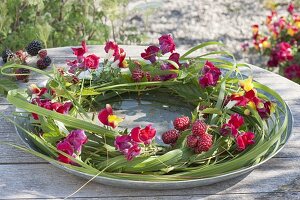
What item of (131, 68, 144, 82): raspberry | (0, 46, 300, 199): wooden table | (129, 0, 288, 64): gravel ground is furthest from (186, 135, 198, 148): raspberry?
(129, 0, 288, 64): gravel ground

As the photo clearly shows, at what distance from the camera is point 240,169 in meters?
1.67

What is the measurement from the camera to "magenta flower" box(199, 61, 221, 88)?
77.9 inches

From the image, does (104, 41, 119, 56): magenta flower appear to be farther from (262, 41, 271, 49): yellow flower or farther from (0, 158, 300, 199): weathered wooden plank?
(262, 41, 271, 49): yellow flower

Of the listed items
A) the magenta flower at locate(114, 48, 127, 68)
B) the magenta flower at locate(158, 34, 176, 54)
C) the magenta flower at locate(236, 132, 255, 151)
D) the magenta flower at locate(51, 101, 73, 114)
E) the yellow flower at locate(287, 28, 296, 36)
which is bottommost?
the yellow flower at locate(287, 28, 296, 36)

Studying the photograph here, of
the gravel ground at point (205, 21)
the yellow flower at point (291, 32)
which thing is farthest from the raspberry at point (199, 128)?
the gravel ground at point (205, 21)

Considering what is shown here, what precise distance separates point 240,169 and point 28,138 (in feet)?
1.93

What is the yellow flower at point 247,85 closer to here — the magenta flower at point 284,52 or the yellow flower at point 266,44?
the magenta flower at point 284,52

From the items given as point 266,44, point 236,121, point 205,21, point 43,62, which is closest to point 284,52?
point 266,44

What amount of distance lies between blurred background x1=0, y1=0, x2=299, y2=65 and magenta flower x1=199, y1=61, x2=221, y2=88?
1017mm

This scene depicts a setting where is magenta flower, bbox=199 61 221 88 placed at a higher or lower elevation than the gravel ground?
higher

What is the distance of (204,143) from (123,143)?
21cm

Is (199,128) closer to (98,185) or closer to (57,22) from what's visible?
(98,185)

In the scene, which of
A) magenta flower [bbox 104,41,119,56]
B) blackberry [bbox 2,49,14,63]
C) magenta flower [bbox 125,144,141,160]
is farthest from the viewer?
blackberry [bbox 2,49,14,63]

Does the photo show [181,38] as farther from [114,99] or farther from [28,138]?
[28,138]
